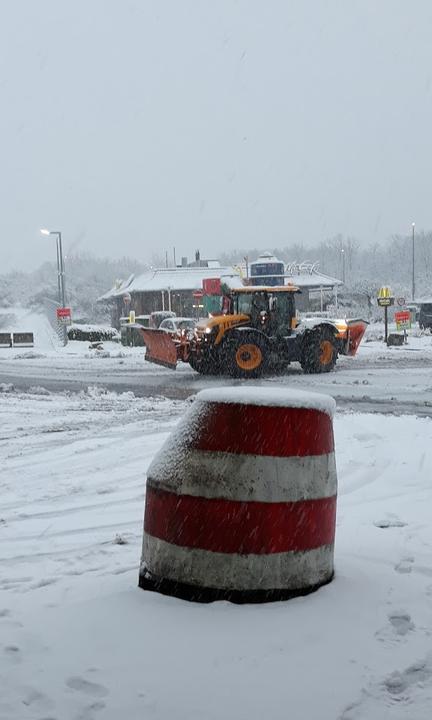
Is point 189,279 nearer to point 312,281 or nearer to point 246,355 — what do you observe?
point 312,281

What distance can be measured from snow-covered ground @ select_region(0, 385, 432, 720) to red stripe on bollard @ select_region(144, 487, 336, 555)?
0.93 feet

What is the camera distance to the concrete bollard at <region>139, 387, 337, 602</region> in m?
3.49

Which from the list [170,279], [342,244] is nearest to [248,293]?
[170,279]

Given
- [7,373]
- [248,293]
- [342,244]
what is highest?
[342,244]

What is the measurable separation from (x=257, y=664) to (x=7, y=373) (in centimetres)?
1726

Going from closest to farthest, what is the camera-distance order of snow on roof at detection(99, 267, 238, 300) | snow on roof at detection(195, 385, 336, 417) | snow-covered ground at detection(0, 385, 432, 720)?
snow-covered ground at detection(0, 385, 432, 720) → snow on roof at detection(195, 385, 336, 417) → snow on roof at detection(99, 267, 238, 300)

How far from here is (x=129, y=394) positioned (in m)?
13.5

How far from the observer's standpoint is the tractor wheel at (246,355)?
656 inches

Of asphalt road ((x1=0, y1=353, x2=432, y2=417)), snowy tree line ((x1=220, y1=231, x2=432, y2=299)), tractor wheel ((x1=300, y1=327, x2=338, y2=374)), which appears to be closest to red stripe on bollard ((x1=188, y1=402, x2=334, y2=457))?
asphalt road ((x1=0, y1=353, x2=432, y2=417))

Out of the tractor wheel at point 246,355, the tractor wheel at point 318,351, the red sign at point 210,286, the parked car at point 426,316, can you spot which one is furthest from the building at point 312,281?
the tractor wheel at point 246,355

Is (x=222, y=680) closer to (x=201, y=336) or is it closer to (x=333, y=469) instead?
(x=333, y=469)

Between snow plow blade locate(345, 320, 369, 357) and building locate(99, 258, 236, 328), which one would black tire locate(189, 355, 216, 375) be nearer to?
snow plow blade locate(345, 320, 369, 357)

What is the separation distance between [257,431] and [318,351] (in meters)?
14.0

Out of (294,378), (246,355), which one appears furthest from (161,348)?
(294,378)
